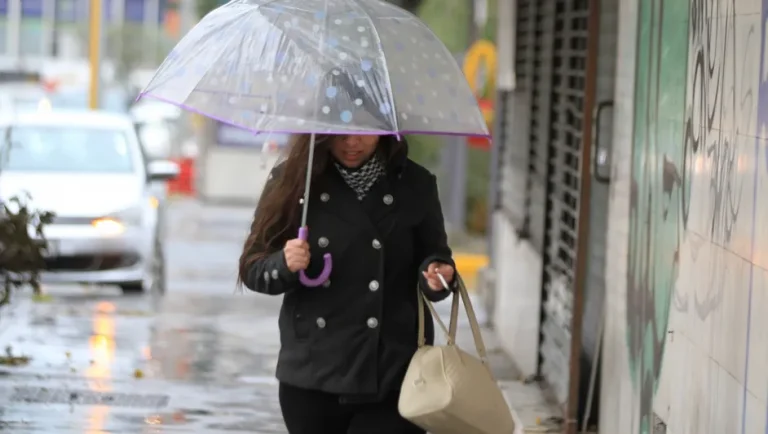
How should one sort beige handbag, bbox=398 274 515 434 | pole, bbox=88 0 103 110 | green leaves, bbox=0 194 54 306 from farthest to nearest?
pole, bbox=88 0 103 110, green leaves, bbox=0 194 54 306, beige handbag, bbox=398 274 515 434

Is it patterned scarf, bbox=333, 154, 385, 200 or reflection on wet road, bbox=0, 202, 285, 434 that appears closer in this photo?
patterned scarf, bbox=333, 154, 385, 200

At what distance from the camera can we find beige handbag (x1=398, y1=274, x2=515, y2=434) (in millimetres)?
4160

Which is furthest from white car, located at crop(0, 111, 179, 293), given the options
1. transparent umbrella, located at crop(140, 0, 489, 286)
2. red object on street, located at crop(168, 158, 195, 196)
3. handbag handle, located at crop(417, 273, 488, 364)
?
red object on street, located at crop(168, 158, 195, 196)

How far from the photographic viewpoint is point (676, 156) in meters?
5.54

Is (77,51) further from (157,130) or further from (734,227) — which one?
(734,227)

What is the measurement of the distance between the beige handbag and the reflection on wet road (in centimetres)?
375

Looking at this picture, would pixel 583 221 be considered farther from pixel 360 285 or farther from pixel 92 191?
pixel 92 191

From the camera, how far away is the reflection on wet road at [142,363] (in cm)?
809

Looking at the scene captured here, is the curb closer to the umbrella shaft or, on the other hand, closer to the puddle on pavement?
the puddle on pavement

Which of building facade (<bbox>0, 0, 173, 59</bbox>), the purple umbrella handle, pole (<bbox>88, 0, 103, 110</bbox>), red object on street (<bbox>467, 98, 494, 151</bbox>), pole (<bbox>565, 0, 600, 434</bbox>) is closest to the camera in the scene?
the purple umbrella handle

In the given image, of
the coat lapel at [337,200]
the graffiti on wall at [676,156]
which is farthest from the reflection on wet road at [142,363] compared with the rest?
the coat lapel at [337,200]

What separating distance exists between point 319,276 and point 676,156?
5.30ft

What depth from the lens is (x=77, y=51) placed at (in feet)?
182

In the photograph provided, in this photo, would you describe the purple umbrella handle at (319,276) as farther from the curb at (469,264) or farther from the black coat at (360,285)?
the curb at (469,264)
